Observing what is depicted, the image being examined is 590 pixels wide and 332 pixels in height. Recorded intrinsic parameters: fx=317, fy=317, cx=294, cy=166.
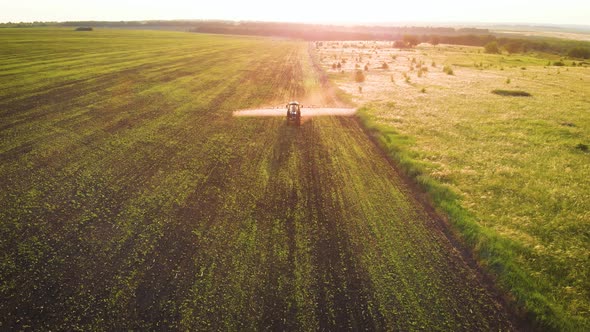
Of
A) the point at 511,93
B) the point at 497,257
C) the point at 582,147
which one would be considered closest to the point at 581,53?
the point at 511,93

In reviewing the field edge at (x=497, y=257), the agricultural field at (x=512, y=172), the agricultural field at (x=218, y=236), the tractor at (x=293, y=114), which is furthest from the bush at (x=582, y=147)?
the tractor at (x=293, y=114)

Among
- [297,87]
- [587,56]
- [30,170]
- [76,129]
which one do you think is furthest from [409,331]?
[587,56]

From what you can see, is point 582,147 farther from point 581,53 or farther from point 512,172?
point 581,53

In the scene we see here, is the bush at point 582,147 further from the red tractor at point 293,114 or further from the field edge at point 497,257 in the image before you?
the red tractor at point 293,114

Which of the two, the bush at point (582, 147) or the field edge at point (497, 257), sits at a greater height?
the bush at point (582, 147)

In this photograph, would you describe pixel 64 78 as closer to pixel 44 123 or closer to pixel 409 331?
pixel 44 123

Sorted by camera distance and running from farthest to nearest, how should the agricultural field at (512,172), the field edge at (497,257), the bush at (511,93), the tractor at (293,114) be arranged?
1. the bush at (511,93)
2. the tractor at (293,114)
3. the agricultural field at (512,172)
4. the field edge at (497,257)
